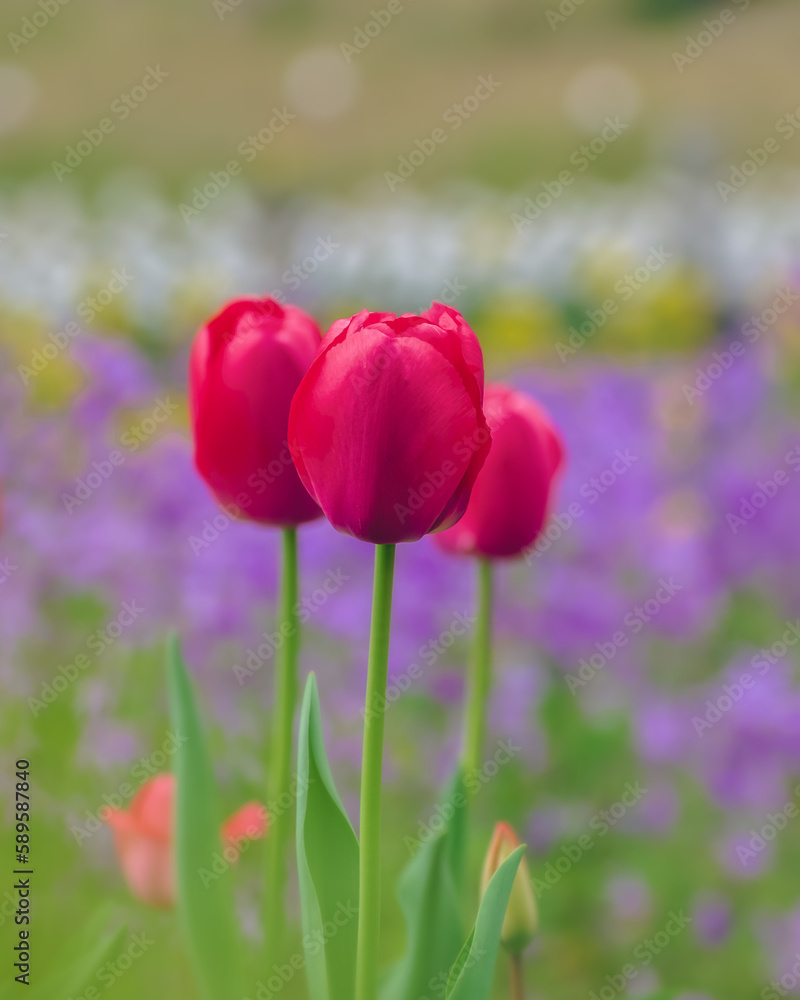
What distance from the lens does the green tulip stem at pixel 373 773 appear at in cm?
48

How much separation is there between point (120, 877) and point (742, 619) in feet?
3.73

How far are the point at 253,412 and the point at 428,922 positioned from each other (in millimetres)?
289

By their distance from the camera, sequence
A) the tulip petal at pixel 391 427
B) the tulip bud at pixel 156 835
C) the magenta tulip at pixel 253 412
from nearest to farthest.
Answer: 1. the tulip petal at pixel 391 427
2. the magenta tulip at pixel 253 412
3. the tulip bud at pixel 156 835

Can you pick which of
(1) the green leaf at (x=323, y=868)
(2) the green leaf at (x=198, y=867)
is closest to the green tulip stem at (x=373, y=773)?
(1) the green leaf at (x=323, y=868)

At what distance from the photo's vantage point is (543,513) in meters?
0.66

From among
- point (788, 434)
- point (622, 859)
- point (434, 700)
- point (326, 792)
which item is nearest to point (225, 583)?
point (434, 700)

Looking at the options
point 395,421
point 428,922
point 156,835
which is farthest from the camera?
point 156,835

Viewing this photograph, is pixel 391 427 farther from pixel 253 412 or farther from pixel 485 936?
pixel 485 936

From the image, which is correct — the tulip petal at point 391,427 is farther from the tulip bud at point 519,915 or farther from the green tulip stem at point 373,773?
the tulip bud at point 519,915

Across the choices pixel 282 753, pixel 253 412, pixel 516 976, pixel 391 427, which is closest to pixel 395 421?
pixel 391 427

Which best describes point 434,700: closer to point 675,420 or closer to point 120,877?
point 120,877

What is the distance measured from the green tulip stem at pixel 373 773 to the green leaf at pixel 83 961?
165 millimetres

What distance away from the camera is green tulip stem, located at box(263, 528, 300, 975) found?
584 millimetres

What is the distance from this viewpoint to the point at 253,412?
0.57 metres
